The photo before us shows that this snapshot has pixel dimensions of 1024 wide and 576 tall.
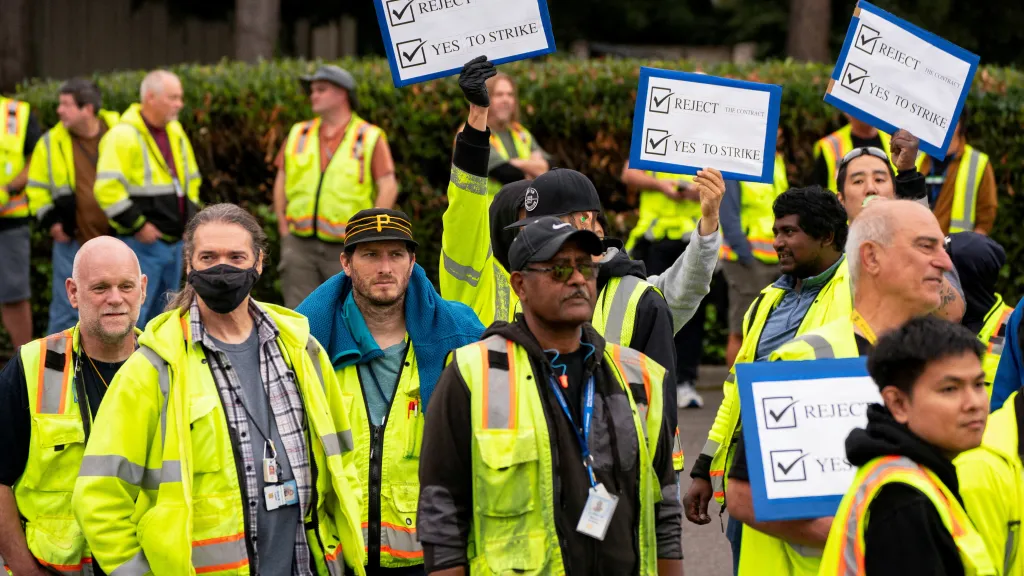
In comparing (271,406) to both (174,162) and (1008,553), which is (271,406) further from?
(174,162)

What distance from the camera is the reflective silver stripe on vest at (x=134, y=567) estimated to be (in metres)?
4.13

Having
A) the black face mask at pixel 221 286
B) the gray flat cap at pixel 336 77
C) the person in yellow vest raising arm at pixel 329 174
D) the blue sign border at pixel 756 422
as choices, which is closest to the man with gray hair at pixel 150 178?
the person in yellow vest raising arm at pixel 329 174

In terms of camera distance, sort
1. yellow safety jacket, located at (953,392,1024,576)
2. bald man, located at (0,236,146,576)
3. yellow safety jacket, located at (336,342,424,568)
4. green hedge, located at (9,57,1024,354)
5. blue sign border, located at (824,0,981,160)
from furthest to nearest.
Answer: green hedge, located at (9,57,1024,354) < blue sign border, located at (824,0,981,160) < yellow safety jacket, located at (336,342,424,568) < bald man, located at (0,236,146,576) < yellow safety jacket, located at (953,392,1024,576)

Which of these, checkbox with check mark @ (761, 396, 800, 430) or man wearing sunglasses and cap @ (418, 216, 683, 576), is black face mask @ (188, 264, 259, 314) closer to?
man wearing sunglasses and cap @ (418, 216, 683, 576)

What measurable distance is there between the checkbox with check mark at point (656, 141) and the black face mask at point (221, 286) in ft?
7.42

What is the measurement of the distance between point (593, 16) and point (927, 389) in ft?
55.3

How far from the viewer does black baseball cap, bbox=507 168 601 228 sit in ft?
16.1

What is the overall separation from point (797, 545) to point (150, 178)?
735 cm

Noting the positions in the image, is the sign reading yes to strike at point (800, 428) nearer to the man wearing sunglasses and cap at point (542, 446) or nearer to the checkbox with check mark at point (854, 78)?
the man wearing sunglasses and cap at point (542, 446)

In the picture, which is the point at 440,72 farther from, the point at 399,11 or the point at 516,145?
the point at 516,145

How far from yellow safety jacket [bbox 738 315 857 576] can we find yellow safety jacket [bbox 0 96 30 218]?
27.1 ft

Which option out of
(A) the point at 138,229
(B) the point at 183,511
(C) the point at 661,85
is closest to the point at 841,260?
(C) the point at 661,85

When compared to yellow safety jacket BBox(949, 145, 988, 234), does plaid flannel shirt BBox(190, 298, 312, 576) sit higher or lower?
lower

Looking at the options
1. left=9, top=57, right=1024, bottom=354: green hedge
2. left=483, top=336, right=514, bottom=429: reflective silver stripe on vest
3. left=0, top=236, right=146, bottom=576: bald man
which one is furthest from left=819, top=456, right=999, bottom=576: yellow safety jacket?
left=9, top=57, right=1024, bottom=354: green hedge
